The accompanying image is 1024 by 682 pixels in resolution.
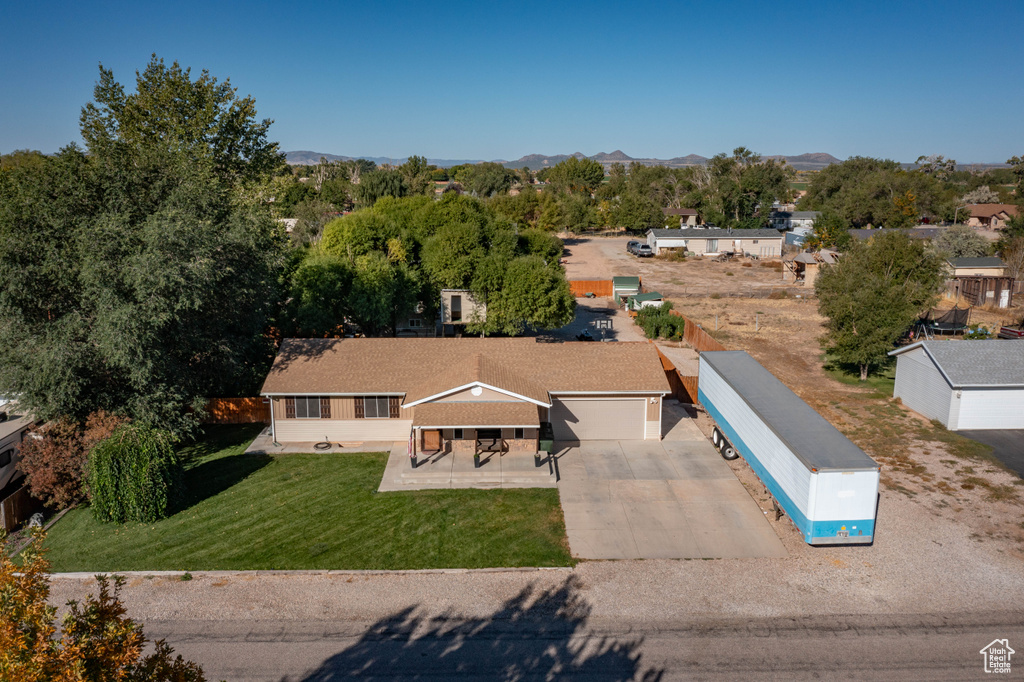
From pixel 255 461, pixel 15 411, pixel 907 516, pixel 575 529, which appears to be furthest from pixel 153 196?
pixel 907 516

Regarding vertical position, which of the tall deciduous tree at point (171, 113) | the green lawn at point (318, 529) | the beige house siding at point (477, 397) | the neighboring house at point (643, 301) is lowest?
the green lawn at point (318, 529)

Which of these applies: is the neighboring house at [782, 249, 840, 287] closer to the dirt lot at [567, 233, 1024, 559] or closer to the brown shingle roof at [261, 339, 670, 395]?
the dirt lot at [567, 233, 1024, 559]

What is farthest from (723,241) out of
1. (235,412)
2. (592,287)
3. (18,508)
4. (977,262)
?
(18,508)

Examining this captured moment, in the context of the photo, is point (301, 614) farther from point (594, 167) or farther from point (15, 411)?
point (594, 167)

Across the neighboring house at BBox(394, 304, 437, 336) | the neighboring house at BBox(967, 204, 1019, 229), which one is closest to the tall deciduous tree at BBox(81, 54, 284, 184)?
the neighboring house at BBox(394, 304, 437, 336)

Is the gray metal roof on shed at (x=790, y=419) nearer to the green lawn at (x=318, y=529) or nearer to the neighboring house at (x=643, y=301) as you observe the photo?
the green lawn at (x=318, y=529)

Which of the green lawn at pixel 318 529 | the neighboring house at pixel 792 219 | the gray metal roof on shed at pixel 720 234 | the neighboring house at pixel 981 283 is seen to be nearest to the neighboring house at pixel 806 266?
the neighboring house at pixel 981 283

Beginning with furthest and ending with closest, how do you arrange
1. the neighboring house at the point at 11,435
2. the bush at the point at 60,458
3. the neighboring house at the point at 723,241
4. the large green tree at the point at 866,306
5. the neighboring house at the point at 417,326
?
1. the neighboring house at the point at 723,241
2. the neighboring house at the point at 417,326
3. the large green tree at the point at 866,306
4. the neighboring house at the point at 11,435
5. the bush at the point at 60,458
